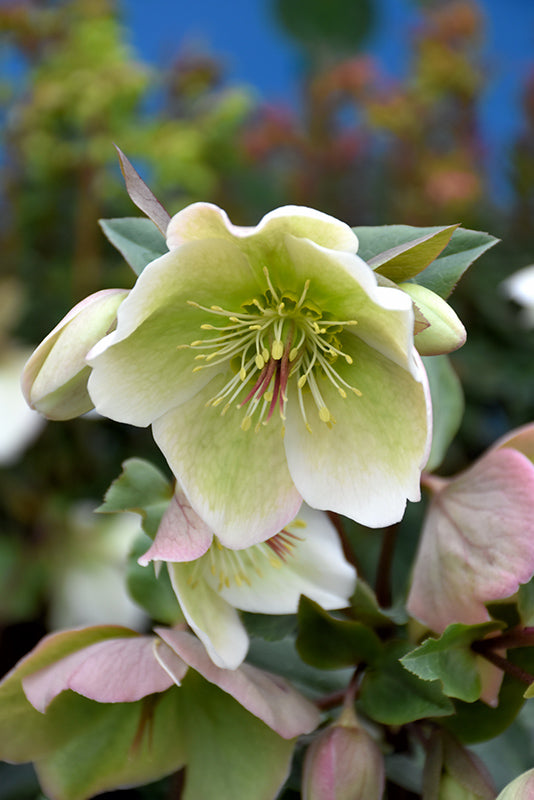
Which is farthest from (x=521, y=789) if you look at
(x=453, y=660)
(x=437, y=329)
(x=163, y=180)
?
(x=163, y=180)

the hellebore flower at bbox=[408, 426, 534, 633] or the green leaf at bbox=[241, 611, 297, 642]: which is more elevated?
the hellebore flower at bbox=[408, 426, 534, 633]

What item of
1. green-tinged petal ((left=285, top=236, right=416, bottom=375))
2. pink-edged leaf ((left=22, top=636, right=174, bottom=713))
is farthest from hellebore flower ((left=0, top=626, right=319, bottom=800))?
green-tinged petal ((left=285, top=236, right=416, bottom=375))

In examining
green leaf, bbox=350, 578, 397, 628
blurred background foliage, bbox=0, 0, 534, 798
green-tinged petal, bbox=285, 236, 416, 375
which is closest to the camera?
green-tinged petal, bbox=285, 236, 416, 375

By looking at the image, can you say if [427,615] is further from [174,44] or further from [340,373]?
[174,44]

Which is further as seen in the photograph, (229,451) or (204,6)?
(204,6)

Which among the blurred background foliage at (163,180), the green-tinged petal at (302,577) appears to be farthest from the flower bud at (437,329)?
the blurred background foliage at (163,180)

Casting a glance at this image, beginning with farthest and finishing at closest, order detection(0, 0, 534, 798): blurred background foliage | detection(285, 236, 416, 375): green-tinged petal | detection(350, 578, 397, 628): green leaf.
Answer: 1. detection(0, 0, 534, 798): blurred background foliage
2. detection(350, 578, 397, 628): green leaf
3. detection(285, 236, 416, 375): green-tinged petal

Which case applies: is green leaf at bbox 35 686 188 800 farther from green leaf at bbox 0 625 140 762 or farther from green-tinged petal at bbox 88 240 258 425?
green-tinged petal at bbox 88 240 258 425

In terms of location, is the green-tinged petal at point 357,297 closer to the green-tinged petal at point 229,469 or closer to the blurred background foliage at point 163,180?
the green-tinged petal at point 229,469

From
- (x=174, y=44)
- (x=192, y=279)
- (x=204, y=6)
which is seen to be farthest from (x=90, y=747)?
(x=204, y=6)
